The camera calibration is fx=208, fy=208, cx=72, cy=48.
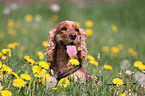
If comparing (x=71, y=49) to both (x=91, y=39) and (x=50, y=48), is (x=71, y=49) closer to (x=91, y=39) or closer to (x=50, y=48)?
(x=50, y=48)

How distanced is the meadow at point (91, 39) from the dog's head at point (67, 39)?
440mm

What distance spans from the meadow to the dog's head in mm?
440

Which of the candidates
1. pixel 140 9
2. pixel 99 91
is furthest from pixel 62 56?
pixel 140 9

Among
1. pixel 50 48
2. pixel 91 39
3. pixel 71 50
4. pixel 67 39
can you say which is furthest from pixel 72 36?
pixel 91 39

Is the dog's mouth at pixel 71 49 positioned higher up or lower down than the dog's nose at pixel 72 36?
lower down

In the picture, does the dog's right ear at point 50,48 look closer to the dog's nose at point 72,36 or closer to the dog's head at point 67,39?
the dog's head at point 67,39

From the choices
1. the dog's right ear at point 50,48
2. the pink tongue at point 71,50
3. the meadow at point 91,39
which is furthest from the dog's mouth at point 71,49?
the meadow at point 91,39

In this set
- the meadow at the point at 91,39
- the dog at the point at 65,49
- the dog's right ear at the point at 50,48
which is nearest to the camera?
the meadow at the point at 91,39

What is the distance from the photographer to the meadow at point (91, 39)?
8.43ft

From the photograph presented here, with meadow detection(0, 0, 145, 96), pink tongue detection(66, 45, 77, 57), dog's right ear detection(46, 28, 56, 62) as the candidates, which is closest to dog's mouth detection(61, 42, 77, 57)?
pink tongue detection(66, 45, 77, 57)

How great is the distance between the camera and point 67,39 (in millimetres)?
2654

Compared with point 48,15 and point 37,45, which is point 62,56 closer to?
point 37,45

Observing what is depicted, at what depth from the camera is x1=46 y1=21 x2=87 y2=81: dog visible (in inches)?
105

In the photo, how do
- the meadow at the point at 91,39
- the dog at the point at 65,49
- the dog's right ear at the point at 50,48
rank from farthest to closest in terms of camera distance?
the dog's right ear at the point at 50,48 → the dog at the point at 65,49 → the meadow at the point at 91,39
